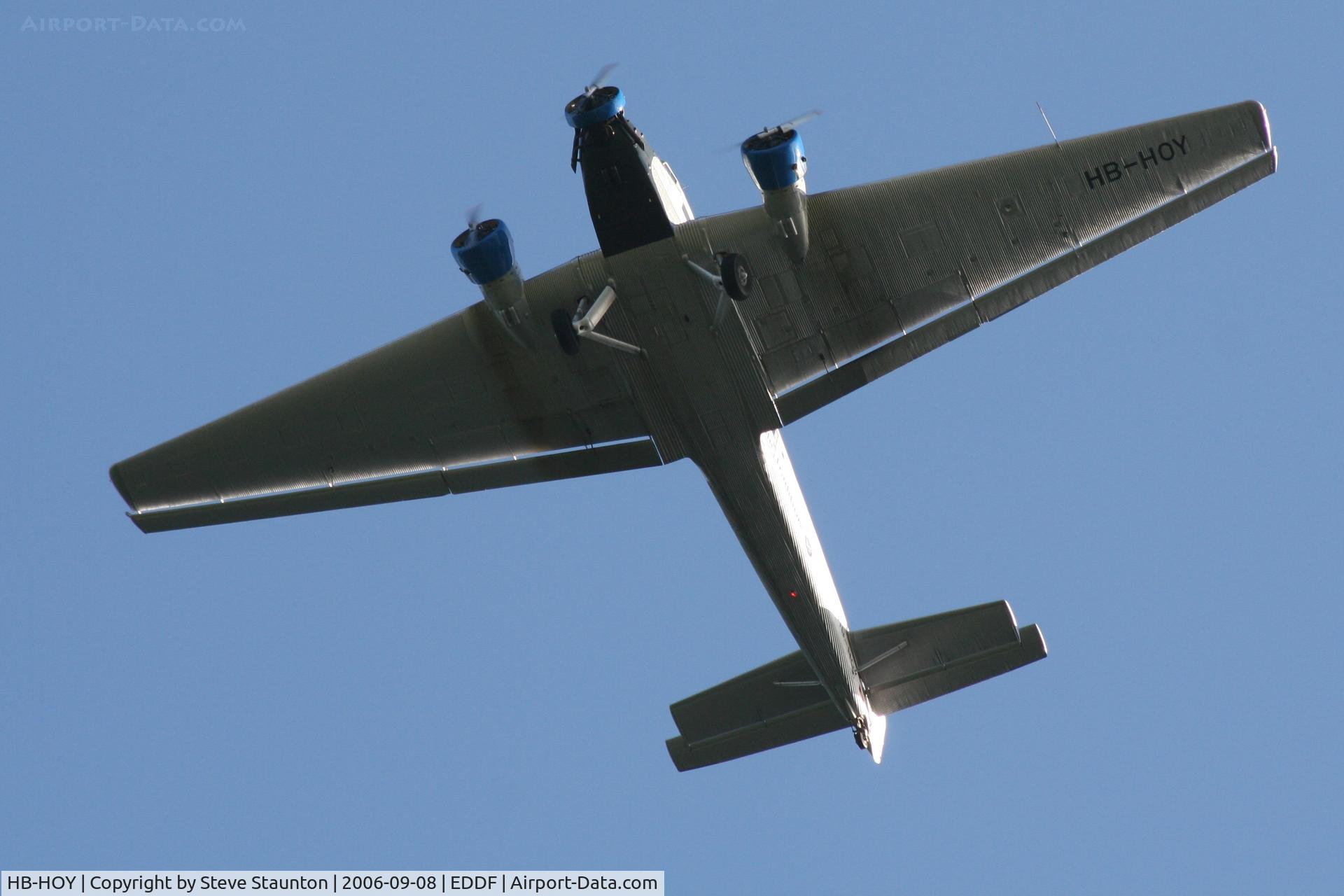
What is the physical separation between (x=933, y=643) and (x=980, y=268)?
7.37m

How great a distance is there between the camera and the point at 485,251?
26.8 metres

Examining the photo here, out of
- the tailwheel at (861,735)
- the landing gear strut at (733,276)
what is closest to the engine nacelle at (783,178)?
the landing gear strut at (733,276)

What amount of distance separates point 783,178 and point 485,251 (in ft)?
16.6

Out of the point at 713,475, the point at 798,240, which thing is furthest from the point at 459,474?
the point at 798,240

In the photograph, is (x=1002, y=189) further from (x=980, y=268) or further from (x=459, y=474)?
(x=459, y=474)

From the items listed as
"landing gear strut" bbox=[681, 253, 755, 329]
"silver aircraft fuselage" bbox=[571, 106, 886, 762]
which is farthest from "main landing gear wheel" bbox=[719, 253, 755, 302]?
"silver aircraft fuselage" bbox=[571, 106, 886, 762]

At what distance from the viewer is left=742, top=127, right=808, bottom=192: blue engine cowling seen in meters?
26.0

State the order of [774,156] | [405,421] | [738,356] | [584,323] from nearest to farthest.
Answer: [584,323]
[774,156]
[738,356]
[405,421]

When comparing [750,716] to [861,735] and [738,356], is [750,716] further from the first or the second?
→ [738,356]

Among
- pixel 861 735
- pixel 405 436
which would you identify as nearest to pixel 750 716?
pixel 861 735

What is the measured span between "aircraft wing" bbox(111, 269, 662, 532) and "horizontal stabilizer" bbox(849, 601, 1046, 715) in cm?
623

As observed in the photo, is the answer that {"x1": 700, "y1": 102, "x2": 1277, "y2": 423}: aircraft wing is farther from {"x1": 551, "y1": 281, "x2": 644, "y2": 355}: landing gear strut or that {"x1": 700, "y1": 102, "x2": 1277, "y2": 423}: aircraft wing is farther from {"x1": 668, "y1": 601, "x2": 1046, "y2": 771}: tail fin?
{"x1": 668, "y1": 601, "x2": 1046, "y2": 771}: tail fin

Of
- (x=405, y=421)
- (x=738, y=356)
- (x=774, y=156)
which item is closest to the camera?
(x=774, y=156)

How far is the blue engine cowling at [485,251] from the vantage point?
2677cm
